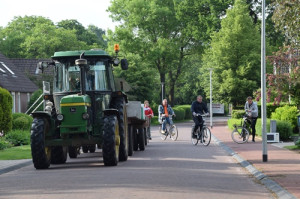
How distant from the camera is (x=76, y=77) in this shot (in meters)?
17.3

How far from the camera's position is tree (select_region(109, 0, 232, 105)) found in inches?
2724

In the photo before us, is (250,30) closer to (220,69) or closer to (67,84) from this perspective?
(220,69)

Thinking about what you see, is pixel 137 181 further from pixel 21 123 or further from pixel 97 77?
pixel 21 123

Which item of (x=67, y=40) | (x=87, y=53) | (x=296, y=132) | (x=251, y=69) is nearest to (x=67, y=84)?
(x=87, y=53)

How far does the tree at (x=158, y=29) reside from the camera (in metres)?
69.2

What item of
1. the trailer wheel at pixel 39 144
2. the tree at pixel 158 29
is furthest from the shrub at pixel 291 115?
the tree at pixel 158 29

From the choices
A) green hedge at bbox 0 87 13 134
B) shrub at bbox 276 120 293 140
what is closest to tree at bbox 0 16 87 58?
green hedge at bbox 0 87 13 134

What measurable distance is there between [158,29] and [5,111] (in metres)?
44.5

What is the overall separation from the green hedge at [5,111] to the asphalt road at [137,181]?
43.5ft

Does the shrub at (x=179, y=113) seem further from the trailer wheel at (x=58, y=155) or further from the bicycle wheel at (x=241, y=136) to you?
the trailer wheel at (x=58, y=155)

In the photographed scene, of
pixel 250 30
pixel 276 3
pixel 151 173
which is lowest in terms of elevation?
pixel 151 173

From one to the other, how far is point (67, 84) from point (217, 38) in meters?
40.1

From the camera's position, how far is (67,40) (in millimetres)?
74562

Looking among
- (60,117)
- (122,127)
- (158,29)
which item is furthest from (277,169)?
(158,29)
